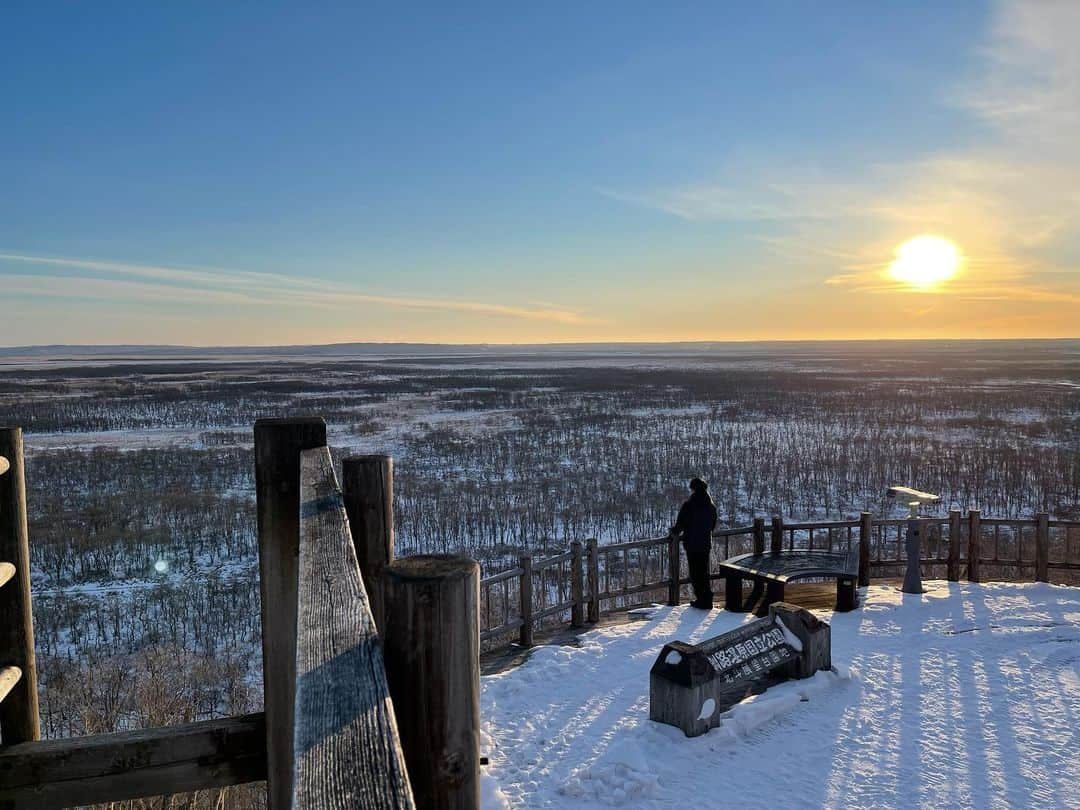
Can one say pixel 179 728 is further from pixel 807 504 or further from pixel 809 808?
pixel 807 504

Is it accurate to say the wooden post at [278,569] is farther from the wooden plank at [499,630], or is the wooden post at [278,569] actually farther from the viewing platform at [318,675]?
the wooden plank at [499,630]

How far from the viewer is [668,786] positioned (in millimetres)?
5559

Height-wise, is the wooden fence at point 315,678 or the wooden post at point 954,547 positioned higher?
the wooden fence at point 315,678


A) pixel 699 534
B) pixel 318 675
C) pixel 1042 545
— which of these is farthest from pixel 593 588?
pixel 318 675

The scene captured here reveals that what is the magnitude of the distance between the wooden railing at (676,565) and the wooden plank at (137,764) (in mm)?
5783

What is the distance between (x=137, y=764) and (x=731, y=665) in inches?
221

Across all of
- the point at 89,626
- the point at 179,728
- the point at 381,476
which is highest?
the point at 381,476

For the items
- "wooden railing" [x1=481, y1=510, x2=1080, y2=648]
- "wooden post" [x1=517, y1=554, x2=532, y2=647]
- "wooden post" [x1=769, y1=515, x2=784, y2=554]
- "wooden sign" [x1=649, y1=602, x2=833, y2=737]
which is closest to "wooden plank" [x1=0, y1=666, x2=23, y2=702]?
"wooden sign" [x1=649, y1=602, x2=833, y2=737]

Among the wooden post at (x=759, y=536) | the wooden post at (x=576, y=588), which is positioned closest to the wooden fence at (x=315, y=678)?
the wooden post at (x=576, y=588)

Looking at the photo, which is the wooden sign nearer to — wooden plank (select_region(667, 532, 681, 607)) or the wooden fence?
wooden plank (select_region(667, 532, 681, 607))

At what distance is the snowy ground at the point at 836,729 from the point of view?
5.42 m

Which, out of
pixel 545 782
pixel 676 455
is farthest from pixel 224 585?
pixel 676 455

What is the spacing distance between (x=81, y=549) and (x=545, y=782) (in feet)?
42.5

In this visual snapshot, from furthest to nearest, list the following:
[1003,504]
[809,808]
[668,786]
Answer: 1. [1003,504]
2. [668,786]
3. [809,808]
